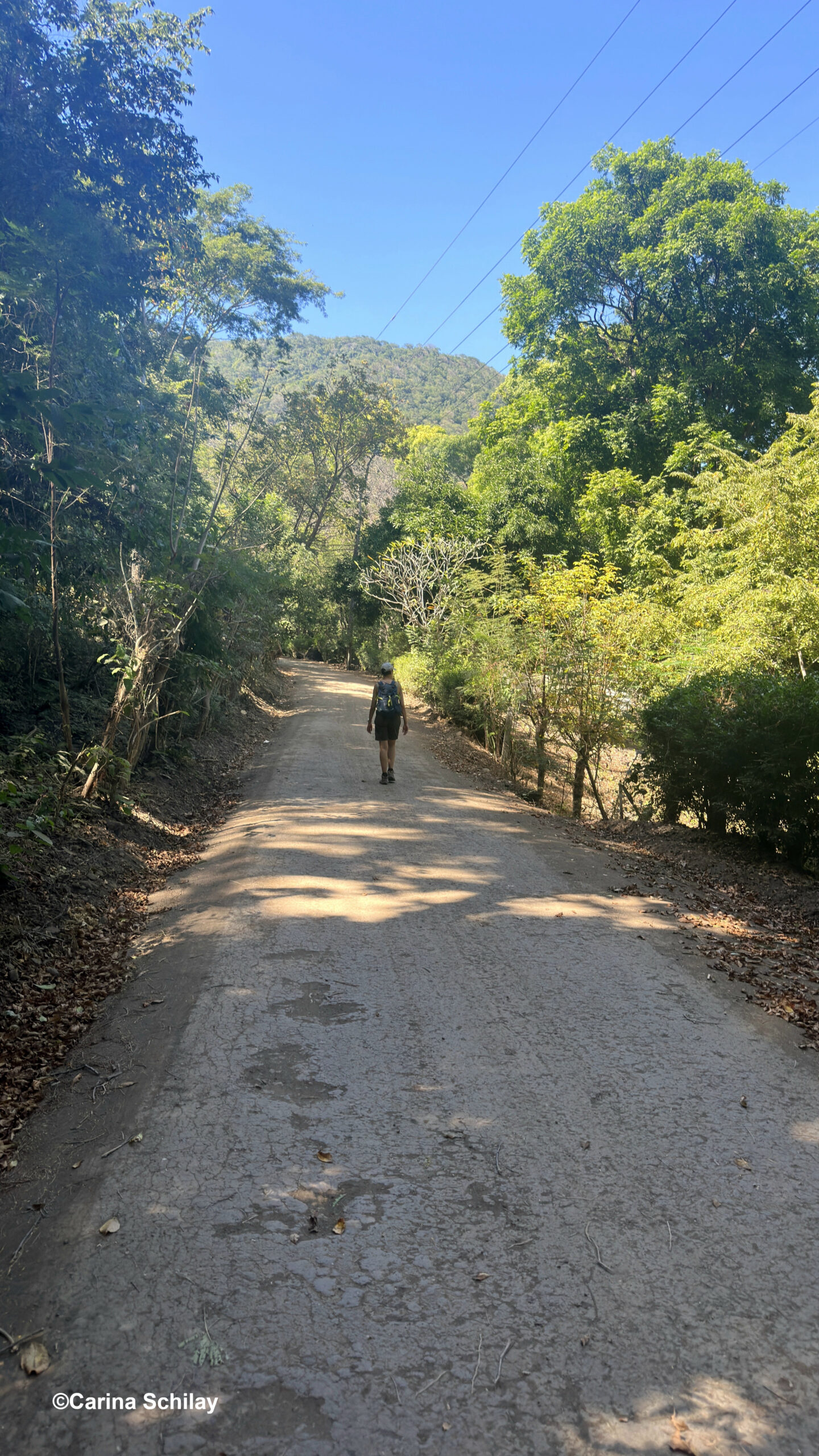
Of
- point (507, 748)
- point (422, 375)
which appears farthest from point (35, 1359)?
point (422, 375)

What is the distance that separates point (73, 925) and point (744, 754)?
662 centimetres

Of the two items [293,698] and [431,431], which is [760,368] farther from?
[431,431]

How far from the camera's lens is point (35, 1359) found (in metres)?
2.41

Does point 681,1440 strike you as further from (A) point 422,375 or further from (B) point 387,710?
(A) point 422,375

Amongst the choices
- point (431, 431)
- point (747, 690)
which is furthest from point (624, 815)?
point (431, 431)

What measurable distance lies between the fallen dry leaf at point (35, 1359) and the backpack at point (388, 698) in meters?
9.36

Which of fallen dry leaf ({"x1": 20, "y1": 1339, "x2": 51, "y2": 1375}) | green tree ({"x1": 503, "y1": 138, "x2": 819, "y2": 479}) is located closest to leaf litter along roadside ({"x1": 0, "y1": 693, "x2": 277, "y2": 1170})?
fallen dry leaf ({"x1": 20, "y1": 1339, "x2": 51, "y2": 1375})

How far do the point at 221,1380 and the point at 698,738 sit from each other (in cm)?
769

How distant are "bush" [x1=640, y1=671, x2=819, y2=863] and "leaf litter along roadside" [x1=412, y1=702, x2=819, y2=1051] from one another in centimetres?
34

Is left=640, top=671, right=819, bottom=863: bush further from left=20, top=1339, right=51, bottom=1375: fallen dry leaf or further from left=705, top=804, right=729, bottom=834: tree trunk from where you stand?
left=20, top=1339, right=51, bottom=1375: fallen dry leaf

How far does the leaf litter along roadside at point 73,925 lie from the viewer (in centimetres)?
427

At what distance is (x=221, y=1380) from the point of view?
234 cm

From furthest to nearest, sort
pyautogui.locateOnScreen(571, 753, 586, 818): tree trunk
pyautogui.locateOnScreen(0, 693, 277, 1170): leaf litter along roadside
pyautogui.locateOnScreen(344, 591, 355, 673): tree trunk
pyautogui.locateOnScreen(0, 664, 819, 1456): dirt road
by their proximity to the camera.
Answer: pyautogui.locateOnScreen(344, 591, 355, 673): tree trunk, pyautogui.locateOnScreen(571, 753, 586, 818): tree trunk, pyautogui.locateOnScreen(0, 693, 277, 1170): leaf litter along roadside, pyautogui.locateOnScreen(0, 664, 819, 1456): dirt road

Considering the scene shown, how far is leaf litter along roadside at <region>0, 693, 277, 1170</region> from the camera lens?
168 inches
